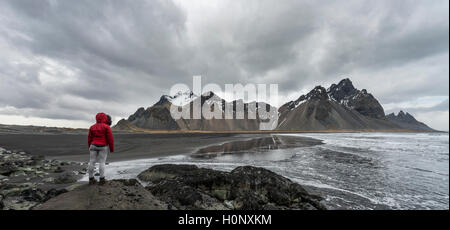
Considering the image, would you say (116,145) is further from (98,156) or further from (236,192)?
(236,192)

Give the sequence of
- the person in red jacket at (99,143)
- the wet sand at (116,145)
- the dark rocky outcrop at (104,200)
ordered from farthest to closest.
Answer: the wet sand at (116,145)
the person in red jacket at (99,143)
the dark rocky outcrop at (104,200)

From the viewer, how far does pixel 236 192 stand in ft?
27.2

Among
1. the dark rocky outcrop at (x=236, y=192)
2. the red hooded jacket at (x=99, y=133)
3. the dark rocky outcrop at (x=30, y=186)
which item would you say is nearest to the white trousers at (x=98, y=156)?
the red hooded jacket at (x=99, y=133)

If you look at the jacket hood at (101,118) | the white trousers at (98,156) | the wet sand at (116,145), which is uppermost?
the jacket hood at (101,118)

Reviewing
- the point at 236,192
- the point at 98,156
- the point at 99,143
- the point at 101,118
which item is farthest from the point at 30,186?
the point at 236,192

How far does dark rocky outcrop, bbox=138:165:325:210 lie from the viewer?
288 inches

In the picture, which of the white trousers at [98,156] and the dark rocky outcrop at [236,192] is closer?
the white trousers at [98,156]

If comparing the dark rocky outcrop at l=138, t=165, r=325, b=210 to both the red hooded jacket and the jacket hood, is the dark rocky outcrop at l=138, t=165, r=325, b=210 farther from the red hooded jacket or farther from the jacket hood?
the jacket hood

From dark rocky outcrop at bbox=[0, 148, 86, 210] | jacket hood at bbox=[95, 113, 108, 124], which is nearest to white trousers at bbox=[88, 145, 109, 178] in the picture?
jacket hood at bbox=[95, 113, 108, 124]

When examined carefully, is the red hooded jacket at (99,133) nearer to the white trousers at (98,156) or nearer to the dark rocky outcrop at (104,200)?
the white trousers at (98,156)

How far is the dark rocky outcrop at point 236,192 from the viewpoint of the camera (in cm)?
731
